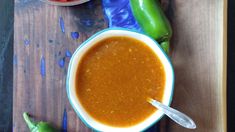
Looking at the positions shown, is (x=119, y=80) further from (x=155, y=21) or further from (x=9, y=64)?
(x=9, y=64)

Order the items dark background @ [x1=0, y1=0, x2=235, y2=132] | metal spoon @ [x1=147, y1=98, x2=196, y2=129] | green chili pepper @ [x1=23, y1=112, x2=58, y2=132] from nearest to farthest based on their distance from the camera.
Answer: metal spoon @ [x1=147, y1=98, x2=196, y2=129]
green chili pepper @ [x1=23, y1=112, x2=58, y2=132]
dark background @ [x1=0, y1=0, x2=235, y2=132]

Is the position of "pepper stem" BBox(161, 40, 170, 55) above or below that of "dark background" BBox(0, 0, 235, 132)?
above

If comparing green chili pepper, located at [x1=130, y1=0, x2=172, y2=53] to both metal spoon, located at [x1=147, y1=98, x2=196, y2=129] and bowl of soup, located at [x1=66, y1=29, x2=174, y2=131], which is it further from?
metal spoon, located at [x1=147, y1=98, x2=196, y2=129]

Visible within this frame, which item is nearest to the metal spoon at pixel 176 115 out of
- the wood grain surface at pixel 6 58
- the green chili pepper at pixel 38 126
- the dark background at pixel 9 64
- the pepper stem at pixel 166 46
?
the pepper stem at pixel 166 46

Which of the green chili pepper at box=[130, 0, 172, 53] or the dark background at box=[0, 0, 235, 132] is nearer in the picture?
the green chili pepper at box=[130, 0, 172, 53]

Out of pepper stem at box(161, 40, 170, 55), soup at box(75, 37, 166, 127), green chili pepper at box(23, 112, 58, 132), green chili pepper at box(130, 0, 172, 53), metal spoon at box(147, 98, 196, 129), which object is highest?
green chili pepper at box(130, 0, 172, 53)

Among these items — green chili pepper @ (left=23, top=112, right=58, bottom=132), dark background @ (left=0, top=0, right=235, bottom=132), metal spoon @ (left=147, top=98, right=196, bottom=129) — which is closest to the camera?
metal spoon @ (left=147, top=98, right=196, bottom=129)

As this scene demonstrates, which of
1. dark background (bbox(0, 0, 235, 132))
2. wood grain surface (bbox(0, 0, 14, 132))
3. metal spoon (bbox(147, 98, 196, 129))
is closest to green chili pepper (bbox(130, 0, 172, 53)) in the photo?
metal spoon (bbox(147, 98, 196, 129))
